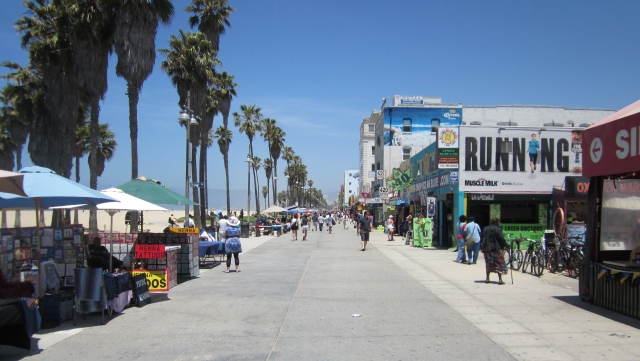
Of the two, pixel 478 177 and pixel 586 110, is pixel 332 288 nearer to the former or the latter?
pixel 478 177

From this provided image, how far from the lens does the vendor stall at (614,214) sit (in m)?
8.42

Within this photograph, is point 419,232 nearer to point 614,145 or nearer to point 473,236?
point 473,236

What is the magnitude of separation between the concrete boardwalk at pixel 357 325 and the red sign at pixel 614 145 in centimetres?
264

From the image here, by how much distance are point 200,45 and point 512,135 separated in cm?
1735

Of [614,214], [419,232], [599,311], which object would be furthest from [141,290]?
[419,232]

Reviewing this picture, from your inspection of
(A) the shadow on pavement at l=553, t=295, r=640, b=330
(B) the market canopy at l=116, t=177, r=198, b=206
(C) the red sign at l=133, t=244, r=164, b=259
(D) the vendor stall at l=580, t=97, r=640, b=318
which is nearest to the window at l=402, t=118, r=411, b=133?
(B) the market canopy at l=116, t=177, r=198, b=206

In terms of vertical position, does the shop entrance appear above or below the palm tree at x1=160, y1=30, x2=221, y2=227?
below

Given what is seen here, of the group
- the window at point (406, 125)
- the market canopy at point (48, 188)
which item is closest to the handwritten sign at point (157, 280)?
the market canopy at point (48, 188)

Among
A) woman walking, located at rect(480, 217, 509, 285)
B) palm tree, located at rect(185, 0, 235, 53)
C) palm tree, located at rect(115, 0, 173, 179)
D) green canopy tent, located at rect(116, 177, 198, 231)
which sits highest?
palm tree, located at rect(185, 0, 235, 53)

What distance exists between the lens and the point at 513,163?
2278 cm

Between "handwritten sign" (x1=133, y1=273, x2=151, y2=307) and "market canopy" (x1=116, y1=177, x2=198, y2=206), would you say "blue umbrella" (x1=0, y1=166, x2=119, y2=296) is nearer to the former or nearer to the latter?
"handwritten sign" (x1=133, y1=273, x2=151, y2=307)

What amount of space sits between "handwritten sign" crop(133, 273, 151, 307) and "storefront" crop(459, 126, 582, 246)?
1621cm

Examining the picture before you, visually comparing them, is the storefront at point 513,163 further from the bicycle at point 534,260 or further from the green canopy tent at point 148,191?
the green canopy tent at point 148,191

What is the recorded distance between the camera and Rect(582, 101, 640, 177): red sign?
8297 millimetres
